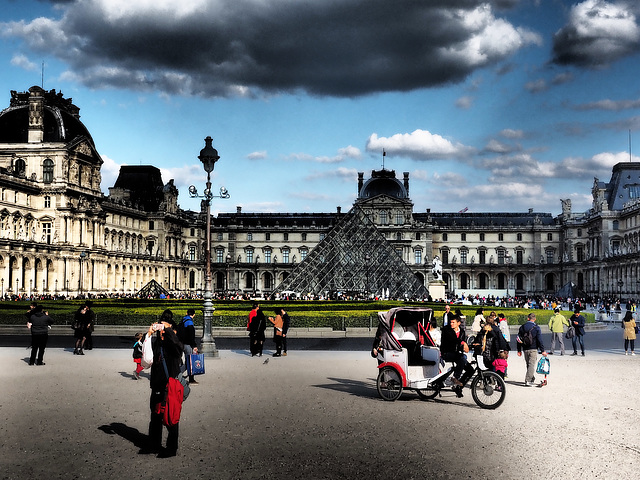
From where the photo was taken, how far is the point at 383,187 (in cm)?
8938

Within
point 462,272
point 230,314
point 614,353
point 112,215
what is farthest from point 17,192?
point 462,272

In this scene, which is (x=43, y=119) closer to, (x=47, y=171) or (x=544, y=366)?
(x=47, y=171)

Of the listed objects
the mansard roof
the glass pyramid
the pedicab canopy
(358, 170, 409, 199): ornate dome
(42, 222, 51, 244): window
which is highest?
(358, 170, 409, 199): ornate dome

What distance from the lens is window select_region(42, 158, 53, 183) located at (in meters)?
59.0

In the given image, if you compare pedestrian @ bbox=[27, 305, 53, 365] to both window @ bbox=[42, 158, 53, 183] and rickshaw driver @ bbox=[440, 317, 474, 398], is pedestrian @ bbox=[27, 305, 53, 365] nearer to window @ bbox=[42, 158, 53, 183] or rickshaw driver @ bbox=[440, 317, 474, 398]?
rickshaw driver @ bbox=[440, 317, 474, 398]

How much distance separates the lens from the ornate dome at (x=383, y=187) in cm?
8906

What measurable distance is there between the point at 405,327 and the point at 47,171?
54480mm

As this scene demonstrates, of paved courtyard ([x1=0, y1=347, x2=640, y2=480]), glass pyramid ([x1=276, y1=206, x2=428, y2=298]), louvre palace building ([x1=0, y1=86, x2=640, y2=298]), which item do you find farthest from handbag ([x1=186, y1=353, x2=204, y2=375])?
glass pyramid ([x1=276, y1=206, x2=428, y2=298])

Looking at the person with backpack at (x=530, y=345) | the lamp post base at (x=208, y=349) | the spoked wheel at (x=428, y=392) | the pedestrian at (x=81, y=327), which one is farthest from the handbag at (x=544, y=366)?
the pedestrian at (x=81, y=327)

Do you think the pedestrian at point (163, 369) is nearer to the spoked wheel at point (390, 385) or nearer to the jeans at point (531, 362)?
the spoked wheel at point (390, 385)

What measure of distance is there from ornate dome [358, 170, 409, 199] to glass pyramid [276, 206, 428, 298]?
29.5m

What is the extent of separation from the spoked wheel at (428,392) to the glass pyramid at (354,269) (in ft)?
127

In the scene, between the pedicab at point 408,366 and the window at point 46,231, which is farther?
the window at point 46,231

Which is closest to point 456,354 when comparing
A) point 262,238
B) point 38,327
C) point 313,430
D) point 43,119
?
point 313,430
